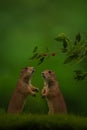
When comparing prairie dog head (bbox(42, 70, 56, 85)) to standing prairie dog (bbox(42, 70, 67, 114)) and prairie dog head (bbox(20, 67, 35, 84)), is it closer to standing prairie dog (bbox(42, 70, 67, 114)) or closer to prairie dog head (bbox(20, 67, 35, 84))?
standing prairie dog (bbox(42, 70, 67, 114))

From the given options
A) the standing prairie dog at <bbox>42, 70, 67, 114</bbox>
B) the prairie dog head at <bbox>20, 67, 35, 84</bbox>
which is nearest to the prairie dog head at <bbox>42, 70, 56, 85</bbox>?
the standing prairie dog at <bbox>42, 70, 67, 114</bbox>

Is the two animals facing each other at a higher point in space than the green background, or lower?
lower

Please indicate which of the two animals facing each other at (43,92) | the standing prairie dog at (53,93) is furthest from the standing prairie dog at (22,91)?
the standing prairie dog at (53,93)

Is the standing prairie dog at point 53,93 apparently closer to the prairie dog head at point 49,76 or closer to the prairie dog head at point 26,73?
the prairie dog head at point 49,76

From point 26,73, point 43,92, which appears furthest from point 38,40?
point 43,92

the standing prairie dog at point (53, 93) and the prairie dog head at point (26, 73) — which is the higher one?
the prairie dog head at point (26, 73)

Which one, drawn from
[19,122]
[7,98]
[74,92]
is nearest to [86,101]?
[74,92]

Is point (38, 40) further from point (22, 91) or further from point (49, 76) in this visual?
point (22, 91)
